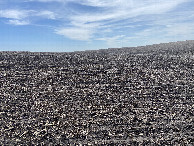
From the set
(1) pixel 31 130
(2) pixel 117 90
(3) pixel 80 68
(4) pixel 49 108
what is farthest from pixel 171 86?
(1) pixel 31 130

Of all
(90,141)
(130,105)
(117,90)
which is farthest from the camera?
(117,90)

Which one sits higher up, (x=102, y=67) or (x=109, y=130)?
(x=102, y=67)

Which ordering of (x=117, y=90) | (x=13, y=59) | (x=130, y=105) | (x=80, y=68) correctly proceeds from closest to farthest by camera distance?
(x=130, y=105)
(x=117, y=90)
(x=80, y=68)
(x=13, y=59)

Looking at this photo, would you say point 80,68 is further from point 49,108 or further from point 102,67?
point 49,108

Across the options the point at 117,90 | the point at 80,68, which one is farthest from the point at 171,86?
the point at 80,68

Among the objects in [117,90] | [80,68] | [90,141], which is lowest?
[90,141]

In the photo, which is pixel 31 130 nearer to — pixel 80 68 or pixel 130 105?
pixel 130 105

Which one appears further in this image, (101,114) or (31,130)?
(101,114)
